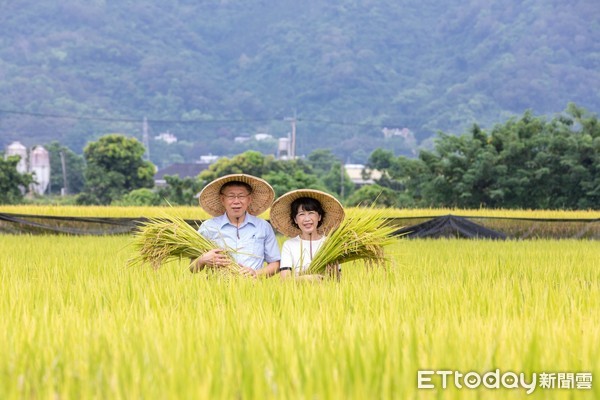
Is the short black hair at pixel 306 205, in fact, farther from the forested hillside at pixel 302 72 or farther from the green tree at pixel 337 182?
the forested hillside at pixel 302 72

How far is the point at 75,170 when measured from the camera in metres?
83.2

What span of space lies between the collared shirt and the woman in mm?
91

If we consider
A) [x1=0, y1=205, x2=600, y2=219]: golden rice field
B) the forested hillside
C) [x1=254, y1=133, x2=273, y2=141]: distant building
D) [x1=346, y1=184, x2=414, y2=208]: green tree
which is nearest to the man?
[x1=0, y1=205, x2=600, y2=219]: golden rice field

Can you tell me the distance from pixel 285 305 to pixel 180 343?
89cm

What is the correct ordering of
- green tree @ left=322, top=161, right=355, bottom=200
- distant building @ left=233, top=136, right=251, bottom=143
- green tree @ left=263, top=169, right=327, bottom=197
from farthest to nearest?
distant building @ left=233, top=136, right=251, bottom=143 → green tree @ left=322, top=161, right=355, bottom=200 → green tree @ left=263, top=169, right=327, bottom=197

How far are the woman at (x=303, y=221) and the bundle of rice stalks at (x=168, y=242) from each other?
1.27 ft

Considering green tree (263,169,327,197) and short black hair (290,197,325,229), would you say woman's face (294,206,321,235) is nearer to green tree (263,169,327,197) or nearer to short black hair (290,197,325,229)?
short black hair (290,197,325,229)

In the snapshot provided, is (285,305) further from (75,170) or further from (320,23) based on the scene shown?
(320,23)

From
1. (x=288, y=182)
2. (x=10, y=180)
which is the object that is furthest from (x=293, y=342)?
(x=288, y=182)

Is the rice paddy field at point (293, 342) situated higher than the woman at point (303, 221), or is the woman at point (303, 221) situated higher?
the woman at point (303, 221)

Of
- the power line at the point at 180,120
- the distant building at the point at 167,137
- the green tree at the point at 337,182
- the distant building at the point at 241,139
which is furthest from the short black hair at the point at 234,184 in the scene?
the distant building at the point at 241,139

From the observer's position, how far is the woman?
5047 mm

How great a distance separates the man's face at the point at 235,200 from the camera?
17.3 feet

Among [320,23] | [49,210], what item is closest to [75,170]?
[49,210]
